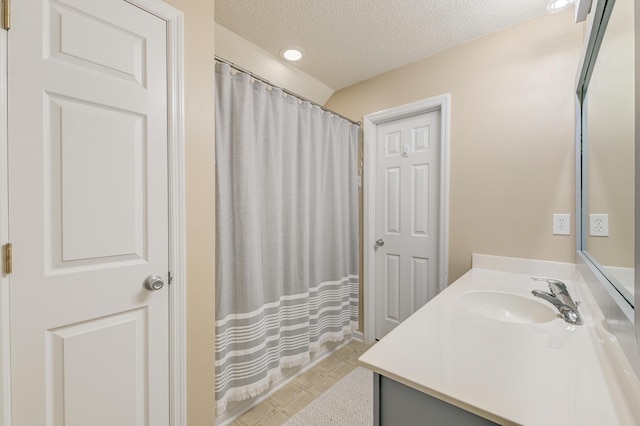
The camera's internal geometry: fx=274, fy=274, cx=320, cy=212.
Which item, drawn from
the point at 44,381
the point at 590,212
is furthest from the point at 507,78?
the point at 44,381

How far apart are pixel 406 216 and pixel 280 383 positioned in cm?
157

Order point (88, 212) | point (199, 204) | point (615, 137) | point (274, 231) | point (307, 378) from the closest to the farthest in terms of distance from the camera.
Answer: point (615, 137) < point (88, 212) < point (199, 204) < point (274, 231) < point (307, 378)

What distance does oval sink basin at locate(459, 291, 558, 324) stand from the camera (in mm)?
1254

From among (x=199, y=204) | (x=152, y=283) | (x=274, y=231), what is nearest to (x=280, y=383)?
(x=274, y=231)

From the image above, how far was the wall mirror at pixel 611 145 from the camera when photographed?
2.22 feet

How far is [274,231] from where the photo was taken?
1.76 meters

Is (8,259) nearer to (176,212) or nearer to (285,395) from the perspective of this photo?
(176,212)

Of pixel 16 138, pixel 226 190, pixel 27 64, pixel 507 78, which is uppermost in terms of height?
pixel 507 78

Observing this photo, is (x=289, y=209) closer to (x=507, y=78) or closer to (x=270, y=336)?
(x=270, y=336)

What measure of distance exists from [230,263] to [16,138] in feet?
3.18

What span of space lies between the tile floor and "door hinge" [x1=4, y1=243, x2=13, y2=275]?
137cm

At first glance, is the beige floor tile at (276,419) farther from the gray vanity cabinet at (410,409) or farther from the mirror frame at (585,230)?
the mirror frame at (585,230)

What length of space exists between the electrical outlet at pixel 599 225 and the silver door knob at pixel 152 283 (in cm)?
163

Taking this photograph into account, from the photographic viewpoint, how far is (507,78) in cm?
173
